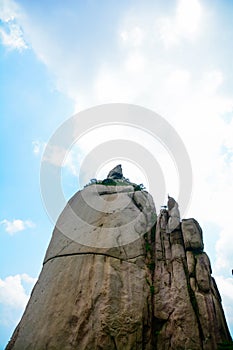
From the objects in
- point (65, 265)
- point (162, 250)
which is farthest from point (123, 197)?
point (65, 265)

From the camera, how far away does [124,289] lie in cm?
1432

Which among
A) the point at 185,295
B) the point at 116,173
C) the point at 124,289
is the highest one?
the point at 116,173

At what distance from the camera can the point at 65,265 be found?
1584cm

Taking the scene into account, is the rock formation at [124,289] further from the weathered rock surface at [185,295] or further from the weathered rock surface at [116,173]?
the weathered rock surface at [116,173]

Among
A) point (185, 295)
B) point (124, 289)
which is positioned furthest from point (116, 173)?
point (185, 295)

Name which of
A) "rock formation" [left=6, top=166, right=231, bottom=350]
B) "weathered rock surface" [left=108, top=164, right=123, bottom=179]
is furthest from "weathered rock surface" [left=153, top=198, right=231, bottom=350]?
"weathered rock surface" [left=108, top=164, right=123, bottom=179]

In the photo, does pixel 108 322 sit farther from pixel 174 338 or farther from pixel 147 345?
pixel 174 338

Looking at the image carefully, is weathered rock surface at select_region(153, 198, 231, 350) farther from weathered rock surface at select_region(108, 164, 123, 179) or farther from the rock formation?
weathered rock surface at select_region(108, 164, 123, 179)

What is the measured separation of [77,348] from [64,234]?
327 inches

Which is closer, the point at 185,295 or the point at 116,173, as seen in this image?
the point at 185,295

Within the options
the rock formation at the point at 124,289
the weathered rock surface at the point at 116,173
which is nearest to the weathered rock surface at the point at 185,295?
the rock formation at the point at 124,289

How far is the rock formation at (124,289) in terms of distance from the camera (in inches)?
499

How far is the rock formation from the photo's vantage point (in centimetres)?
1266

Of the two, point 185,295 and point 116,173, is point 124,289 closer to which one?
point 185,295
